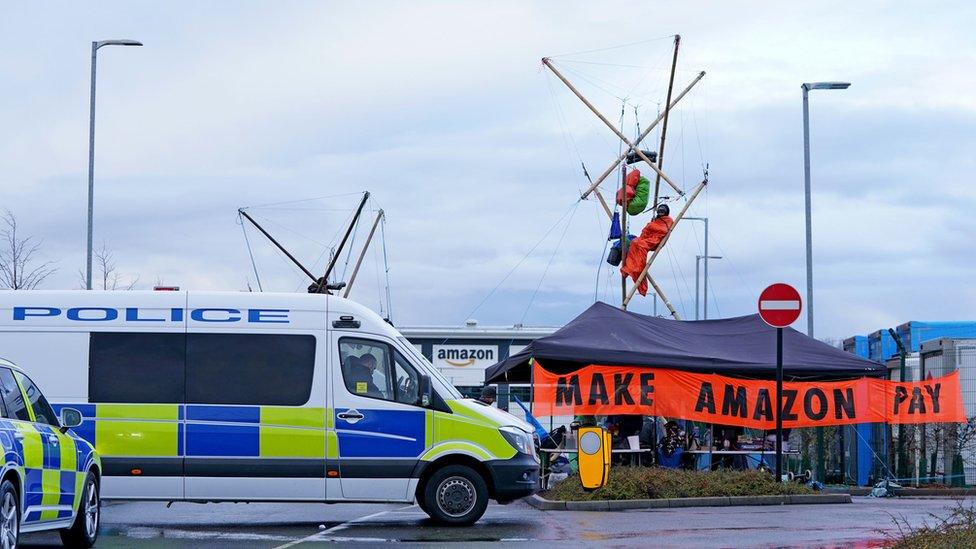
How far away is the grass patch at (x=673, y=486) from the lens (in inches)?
734

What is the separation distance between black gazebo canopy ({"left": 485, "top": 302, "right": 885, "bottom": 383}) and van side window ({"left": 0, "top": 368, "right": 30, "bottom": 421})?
12035 mm

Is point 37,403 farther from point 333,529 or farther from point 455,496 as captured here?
point 455,496

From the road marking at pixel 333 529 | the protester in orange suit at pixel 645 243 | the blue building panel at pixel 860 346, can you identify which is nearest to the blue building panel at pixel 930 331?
the blue building panel at pixel 860 346

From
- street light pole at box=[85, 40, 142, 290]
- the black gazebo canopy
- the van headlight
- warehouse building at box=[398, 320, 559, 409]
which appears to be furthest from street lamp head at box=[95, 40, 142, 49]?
warehouse building at box=[398, 320, 559, 409]

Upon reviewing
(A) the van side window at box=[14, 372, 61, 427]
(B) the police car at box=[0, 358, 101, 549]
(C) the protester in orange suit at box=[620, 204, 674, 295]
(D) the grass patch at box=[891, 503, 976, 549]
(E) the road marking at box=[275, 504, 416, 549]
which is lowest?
(E) the road marking at box=[275, 504, 416, 549]

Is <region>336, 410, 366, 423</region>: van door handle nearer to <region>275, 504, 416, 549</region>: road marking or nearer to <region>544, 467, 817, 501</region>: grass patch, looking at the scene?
<region>275, 504, 416, 549</region>: road marking

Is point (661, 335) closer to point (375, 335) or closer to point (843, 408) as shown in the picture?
point (843, 408)

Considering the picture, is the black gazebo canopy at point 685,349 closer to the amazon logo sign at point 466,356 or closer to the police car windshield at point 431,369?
the police car windshield at point 431,369

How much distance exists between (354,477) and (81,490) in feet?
12.3

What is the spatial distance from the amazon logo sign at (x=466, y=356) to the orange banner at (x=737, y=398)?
1286 inches

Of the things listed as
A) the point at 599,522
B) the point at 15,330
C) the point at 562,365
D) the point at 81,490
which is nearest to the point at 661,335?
the point at 562,365

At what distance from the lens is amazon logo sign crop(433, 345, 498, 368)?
55.6m

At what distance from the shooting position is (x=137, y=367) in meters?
15.8

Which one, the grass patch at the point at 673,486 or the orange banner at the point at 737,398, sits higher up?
the orange banner at the point at 737,398
